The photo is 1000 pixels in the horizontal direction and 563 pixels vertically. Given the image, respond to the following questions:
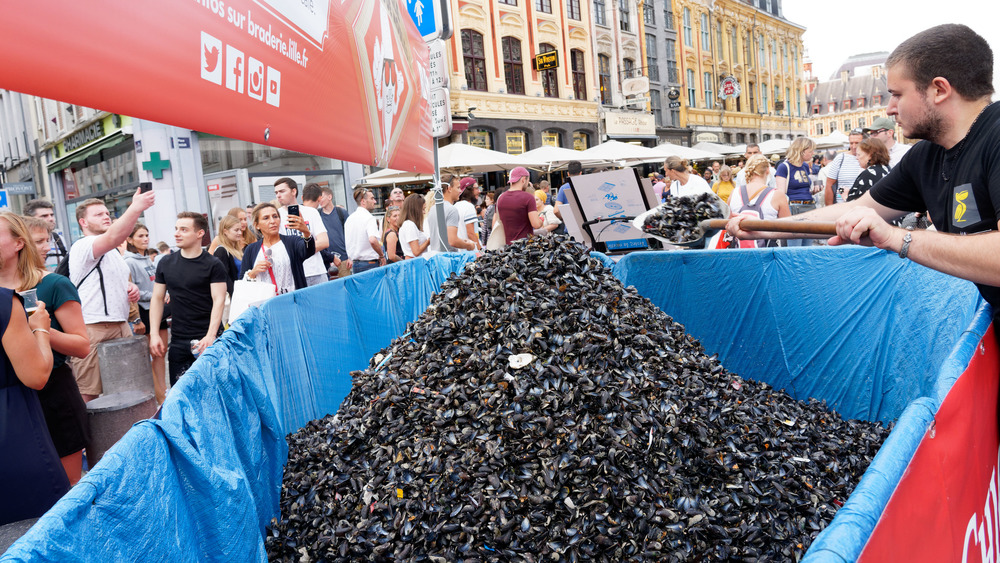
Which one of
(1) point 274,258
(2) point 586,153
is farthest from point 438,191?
(2) point 586,153

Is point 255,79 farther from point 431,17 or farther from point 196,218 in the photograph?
point 431,17

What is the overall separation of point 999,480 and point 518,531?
1599 mm

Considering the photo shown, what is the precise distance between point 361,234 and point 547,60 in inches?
777

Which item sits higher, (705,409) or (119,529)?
(119,529)

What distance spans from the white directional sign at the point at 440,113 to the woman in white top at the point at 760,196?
9.55 ft

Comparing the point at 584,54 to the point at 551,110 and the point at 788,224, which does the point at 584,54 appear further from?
the point at 788,224

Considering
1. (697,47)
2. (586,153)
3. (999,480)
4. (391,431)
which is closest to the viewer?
(999,480)

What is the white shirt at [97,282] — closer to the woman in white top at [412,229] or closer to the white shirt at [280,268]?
the white shirt at [280,268]

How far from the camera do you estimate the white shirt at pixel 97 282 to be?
464 cm

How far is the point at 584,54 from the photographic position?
27.9 m

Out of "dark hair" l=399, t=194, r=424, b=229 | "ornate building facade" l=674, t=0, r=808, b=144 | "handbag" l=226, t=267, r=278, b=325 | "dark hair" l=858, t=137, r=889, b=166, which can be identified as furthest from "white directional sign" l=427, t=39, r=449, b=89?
"ornate building facade" l=674, t=0, r=808, b=144

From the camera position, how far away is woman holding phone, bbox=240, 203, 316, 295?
4832 mm

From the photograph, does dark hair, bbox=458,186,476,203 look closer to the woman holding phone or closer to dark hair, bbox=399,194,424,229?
dark hair, bbox=399,194,424,229

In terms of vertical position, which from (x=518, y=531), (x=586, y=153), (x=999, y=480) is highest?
(x=586, y=153)
